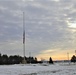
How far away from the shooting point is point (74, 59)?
176m

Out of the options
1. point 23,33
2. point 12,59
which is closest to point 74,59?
point 12,59

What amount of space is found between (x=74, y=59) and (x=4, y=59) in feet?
170

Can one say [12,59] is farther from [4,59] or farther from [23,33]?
[23,33]

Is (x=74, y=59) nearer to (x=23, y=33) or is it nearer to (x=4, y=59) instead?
(x=4, y=59)

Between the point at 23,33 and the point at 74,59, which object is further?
the point at 74,59

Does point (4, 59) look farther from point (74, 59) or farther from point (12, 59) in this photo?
point (74, 59)

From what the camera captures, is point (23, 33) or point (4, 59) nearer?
point (23, 33)

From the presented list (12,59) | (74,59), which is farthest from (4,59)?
(74,59)

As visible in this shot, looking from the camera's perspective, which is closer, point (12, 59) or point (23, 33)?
point (23, 33)

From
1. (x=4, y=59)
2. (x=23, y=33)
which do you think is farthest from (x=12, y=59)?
(x=23, y=33)

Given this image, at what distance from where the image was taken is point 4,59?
172m

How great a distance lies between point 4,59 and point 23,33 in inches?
3305

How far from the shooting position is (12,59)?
178 meters

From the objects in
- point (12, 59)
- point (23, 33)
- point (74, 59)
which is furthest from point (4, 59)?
point (23, 33)
